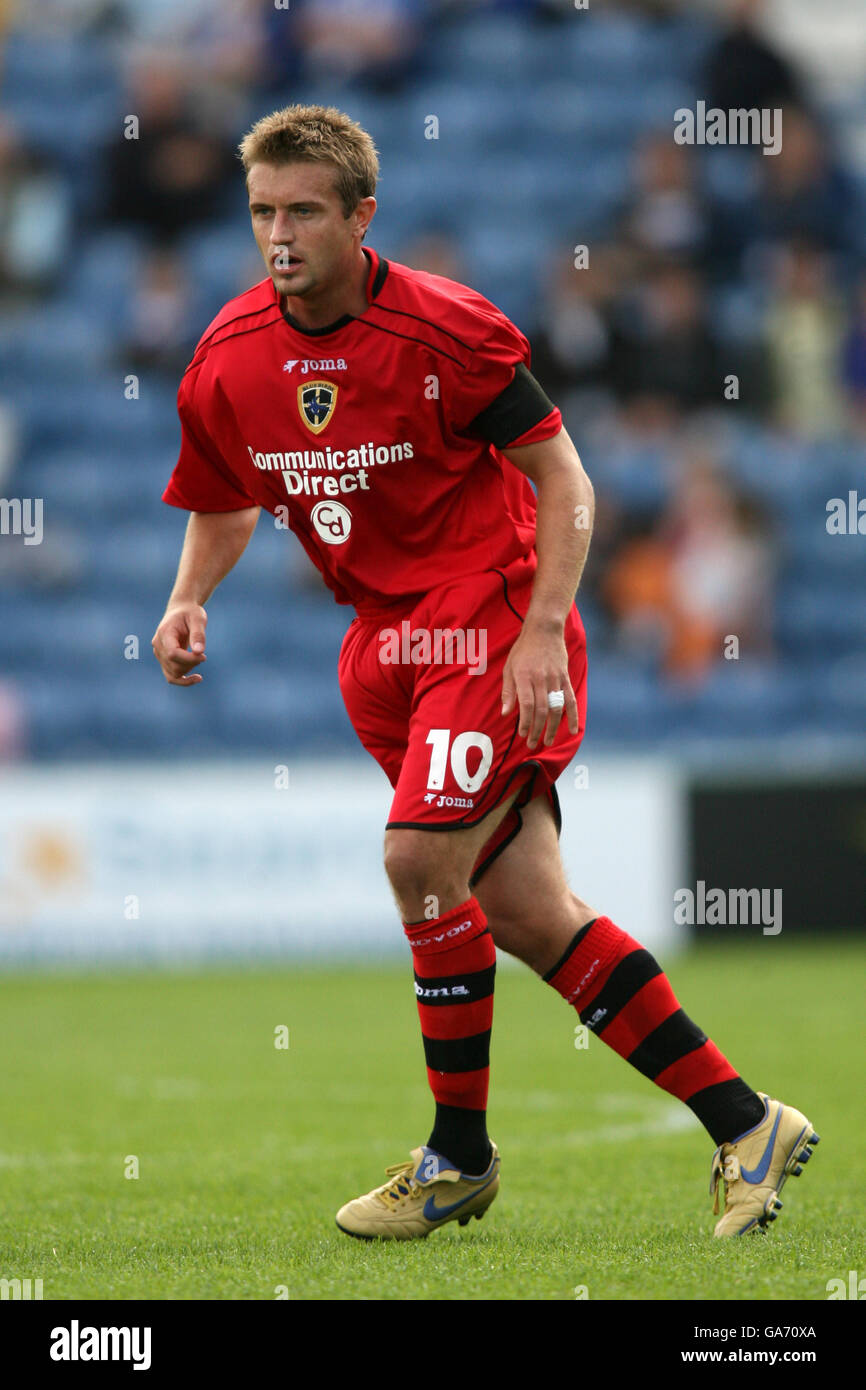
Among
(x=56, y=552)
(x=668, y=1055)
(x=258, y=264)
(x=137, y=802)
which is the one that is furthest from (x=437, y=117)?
(x=668, y=1055)

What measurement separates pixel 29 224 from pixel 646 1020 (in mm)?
11446

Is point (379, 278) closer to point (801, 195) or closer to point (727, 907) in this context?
point (727, 907)

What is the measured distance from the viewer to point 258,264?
1364 centimetres

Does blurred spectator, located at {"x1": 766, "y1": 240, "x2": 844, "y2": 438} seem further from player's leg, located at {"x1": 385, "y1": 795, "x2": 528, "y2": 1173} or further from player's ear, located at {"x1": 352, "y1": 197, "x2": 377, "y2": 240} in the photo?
player's leg, located at {"x1": 385, "y1": 795, "x2": 528, "y2": 1173}

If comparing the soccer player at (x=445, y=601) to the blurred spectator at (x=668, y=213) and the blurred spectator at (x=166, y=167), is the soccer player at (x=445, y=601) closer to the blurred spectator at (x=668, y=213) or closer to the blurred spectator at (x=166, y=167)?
the blurred spectator at (x=668, y=213)

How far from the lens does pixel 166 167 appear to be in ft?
46.1

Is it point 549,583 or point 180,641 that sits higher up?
point 549,583

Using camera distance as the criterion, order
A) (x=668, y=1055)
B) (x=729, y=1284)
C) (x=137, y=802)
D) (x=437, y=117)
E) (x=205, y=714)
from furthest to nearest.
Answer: (x=437, y=117) → (x=205, y=714) → (x=137, y=802) → (x=668, y=1055) → (x=729, y=1284)

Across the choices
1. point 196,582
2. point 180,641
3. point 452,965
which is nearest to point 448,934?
point 452,965

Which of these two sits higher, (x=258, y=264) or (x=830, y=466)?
(x=258, y=264)
